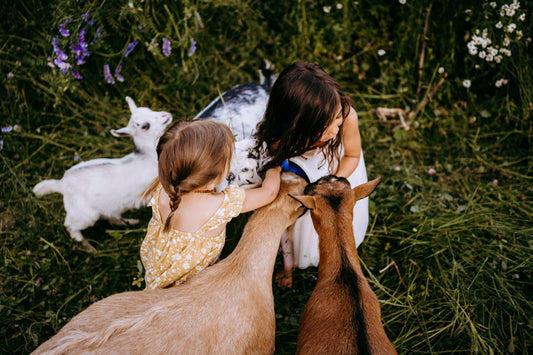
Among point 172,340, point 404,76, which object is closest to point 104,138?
point 172,340

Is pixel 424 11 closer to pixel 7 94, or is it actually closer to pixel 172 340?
pixel 172 340

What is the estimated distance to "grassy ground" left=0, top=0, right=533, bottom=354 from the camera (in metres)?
2.79

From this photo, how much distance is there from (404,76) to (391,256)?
95.0 inches

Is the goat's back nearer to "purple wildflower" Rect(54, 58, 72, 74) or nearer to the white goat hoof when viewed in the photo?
the white goat hoof

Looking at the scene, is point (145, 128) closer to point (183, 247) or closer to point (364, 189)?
point (183, 247)

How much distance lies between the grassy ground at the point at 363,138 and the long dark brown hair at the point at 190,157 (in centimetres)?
103

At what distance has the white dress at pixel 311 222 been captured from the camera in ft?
8.67

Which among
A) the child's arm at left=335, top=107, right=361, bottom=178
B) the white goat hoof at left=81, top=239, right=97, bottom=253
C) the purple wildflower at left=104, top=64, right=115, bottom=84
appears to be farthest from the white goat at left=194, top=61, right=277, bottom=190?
the white goat hoof at left=81, top=239, right=97, bottom=253

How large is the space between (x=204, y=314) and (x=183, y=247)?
21.9 inches

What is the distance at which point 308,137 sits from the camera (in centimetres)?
239

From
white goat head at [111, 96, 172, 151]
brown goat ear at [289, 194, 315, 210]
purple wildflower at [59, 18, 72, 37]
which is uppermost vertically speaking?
purple wildflower at [59, 18, 72, 37]

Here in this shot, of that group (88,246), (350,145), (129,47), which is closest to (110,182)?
(88,246)

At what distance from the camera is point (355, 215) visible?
9.03 feet

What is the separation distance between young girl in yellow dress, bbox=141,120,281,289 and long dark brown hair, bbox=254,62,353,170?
0.24m
